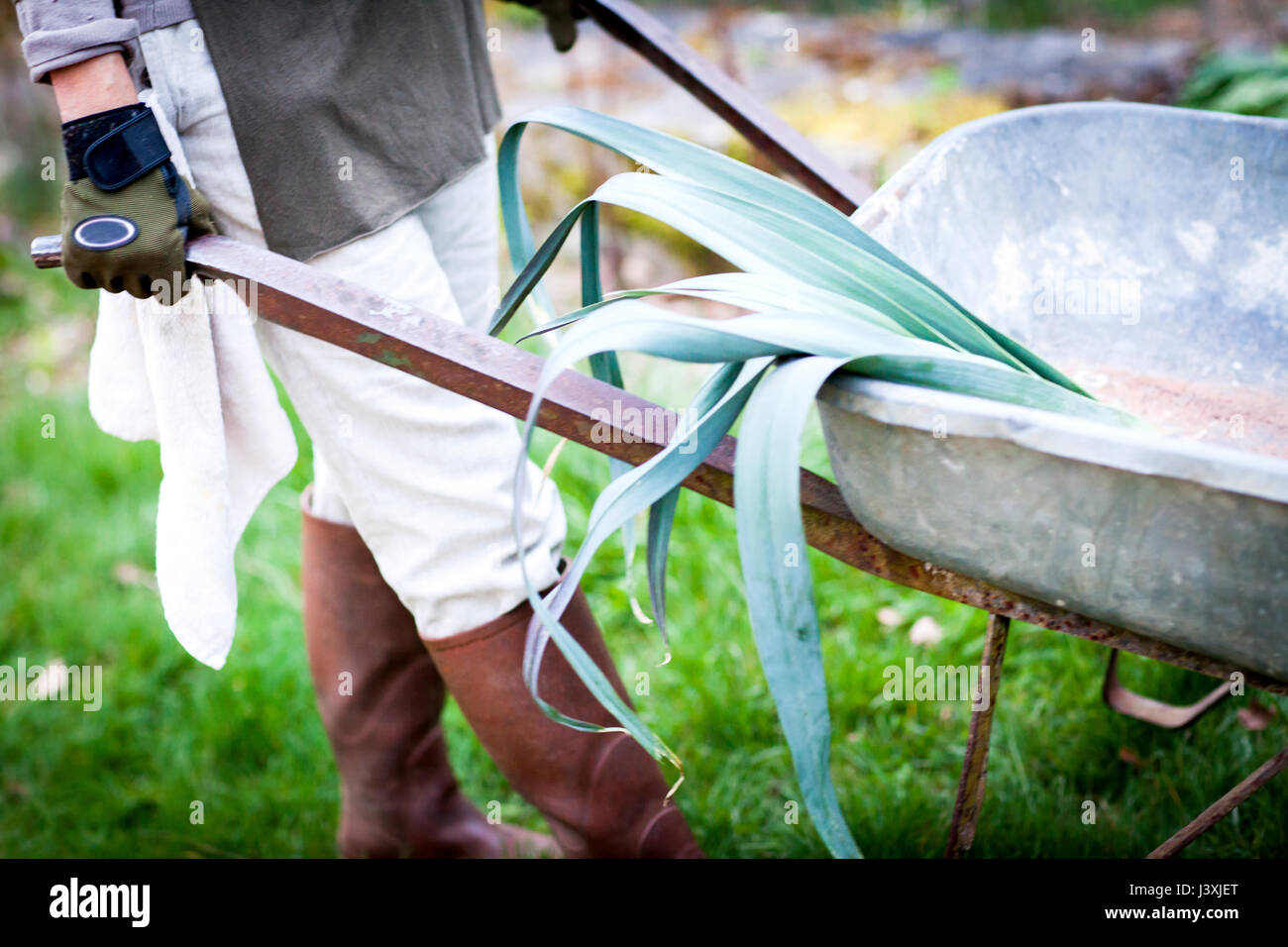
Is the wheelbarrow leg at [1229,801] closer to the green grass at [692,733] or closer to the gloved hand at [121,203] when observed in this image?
the green grass at [692,733]

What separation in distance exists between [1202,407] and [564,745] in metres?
0.90

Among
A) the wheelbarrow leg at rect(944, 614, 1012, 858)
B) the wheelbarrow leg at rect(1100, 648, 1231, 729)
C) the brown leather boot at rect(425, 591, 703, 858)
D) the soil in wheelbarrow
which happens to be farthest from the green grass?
the soil in wheelbarrow

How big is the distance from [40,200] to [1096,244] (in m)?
4.14

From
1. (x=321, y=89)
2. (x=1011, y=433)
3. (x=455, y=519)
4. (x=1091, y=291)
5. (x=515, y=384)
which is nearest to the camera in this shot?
(x=1011, y=433)

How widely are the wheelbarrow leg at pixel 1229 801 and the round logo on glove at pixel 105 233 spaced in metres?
1.16

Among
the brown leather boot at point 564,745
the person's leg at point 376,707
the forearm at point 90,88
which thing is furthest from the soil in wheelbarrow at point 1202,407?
the forearm at point 90,88

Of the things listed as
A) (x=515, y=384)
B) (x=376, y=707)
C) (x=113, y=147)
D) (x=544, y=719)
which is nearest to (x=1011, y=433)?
(x=515, y=384)

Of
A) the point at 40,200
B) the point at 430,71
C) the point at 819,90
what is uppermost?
the point at 430,71

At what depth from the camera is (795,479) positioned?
2.84ft

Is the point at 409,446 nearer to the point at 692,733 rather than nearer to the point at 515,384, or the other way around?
the point at 515,384

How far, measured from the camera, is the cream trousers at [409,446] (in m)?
1.23

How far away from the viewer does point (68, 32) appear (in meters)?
1.03
